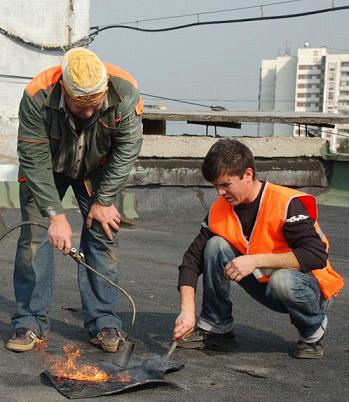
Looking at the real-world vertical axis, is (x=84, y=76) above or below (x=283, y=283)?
above

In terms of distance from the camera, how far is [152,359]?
4523 mm

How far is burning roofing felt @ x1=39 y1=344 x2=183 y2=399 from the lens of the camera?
13.2 feet

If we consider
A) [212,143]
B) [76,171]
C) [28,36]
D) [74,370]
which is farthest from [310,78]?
[74,370]

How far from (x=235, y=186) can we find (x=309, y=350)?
3.36 feet

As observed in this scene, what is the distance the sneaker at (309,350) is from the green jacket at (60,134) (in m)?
1.33

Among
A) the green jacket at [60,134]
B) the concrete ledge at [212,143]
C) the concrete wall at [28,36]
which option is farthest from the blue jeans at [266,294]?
the concrete wall at [28,36]

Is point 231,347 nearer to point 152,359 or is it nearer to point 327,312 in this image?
point 152,359

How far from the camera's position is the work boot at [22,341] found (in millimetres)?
4766

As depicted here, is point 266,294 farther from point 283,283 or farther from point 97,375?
point 97,375

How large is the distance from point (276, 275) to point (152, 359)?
780mm

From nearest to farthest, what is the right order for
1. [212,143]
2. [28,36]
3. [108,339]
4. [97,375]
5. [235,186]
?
1. [97,375]
2. [235,186]
3. [108,339]
4. [212,143]
5. [28,36]

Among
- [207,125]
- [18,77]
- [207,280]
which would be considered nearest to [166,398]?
[207,280]

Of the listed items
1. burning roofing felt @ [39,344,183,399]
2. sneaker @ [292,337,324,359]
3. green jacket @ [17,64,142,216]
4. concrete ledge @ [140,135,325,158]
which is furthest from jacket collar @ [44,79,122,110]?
concrete ledge @ [140,135,325,158]

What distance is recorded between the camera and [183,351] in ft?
16.0
